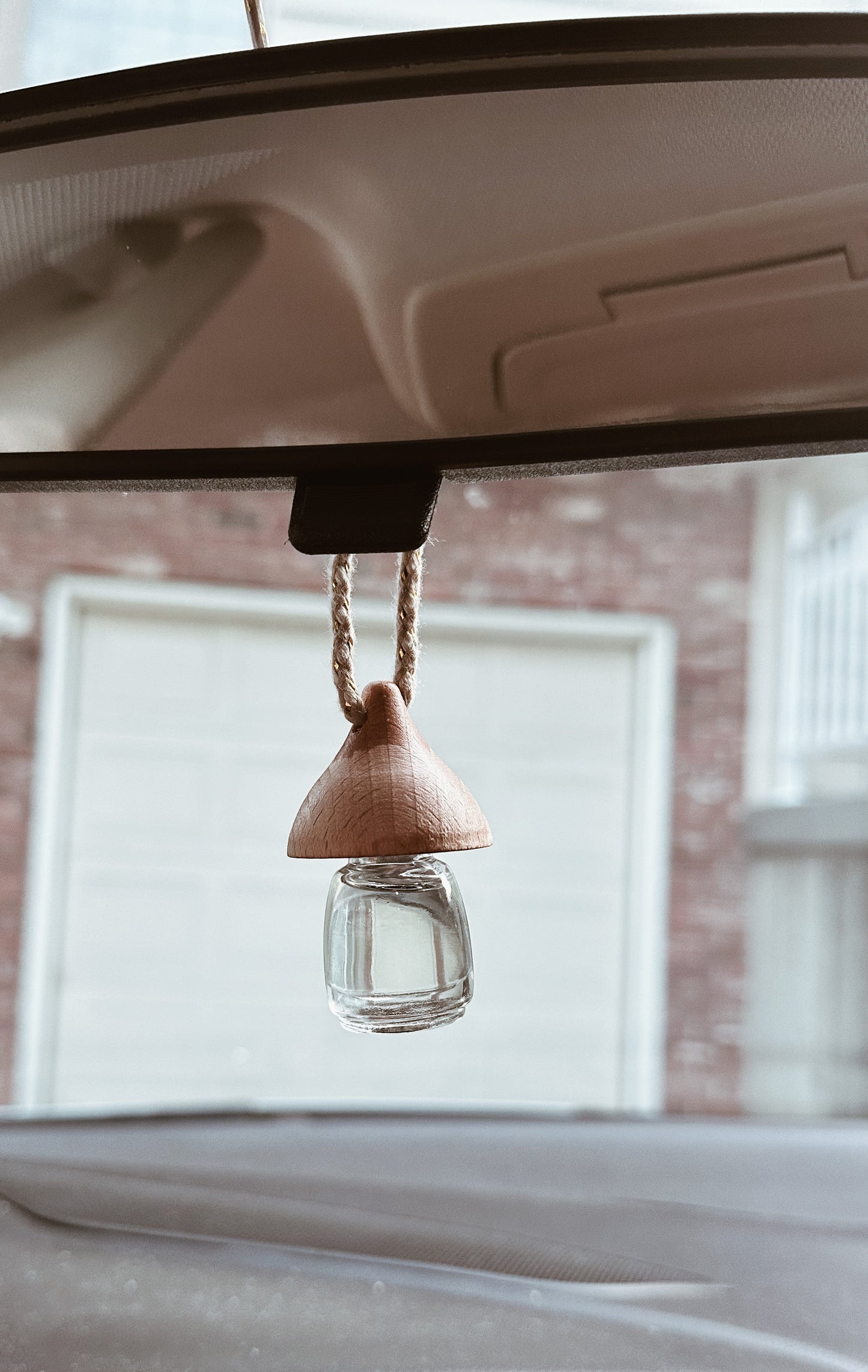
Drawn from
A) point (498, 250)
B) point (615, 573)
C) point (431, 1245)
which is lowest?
point (431, 1245)

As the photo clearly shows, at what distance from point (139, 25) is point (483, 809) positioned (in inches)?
80.9

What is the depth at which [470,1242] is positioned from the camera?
0.92m

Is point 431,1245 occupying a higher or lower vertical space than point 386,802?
lower

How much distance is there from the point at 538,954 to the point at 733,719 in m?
0.88

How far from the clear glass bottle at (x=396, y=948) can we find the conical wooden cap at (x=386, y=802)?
0.03 m

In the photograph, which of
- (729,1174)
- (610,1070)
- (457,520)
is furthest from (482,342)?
(610,1070)

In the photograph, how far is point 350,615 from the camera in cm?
56

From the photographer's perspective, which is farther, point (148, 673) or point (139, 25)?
point (148, 673)

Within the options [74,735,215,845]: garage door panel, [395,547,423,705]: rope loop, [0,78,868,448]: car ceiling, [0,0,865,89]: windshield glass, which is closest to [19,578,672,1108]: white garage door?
[74,735,215,845]: garage door panel

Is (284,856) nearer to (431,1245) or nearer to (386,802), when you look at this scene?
(431,1245)

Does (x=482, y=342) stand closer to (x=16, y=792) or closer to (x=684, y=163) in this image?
(x=684, y=163)

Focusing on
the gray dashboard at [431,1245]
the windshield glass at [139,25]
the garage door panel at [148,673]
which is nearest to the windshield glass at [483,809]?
the garage door panel at [148,673]

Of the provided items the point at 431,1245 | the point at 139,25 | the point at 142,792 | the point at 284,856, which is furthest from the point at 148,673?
the point at 431,1245

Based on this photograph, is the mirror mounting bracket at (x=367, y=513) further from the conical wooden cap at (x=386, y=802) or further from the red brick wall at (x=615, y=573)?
the red brick wall at (x=615, y=573)
